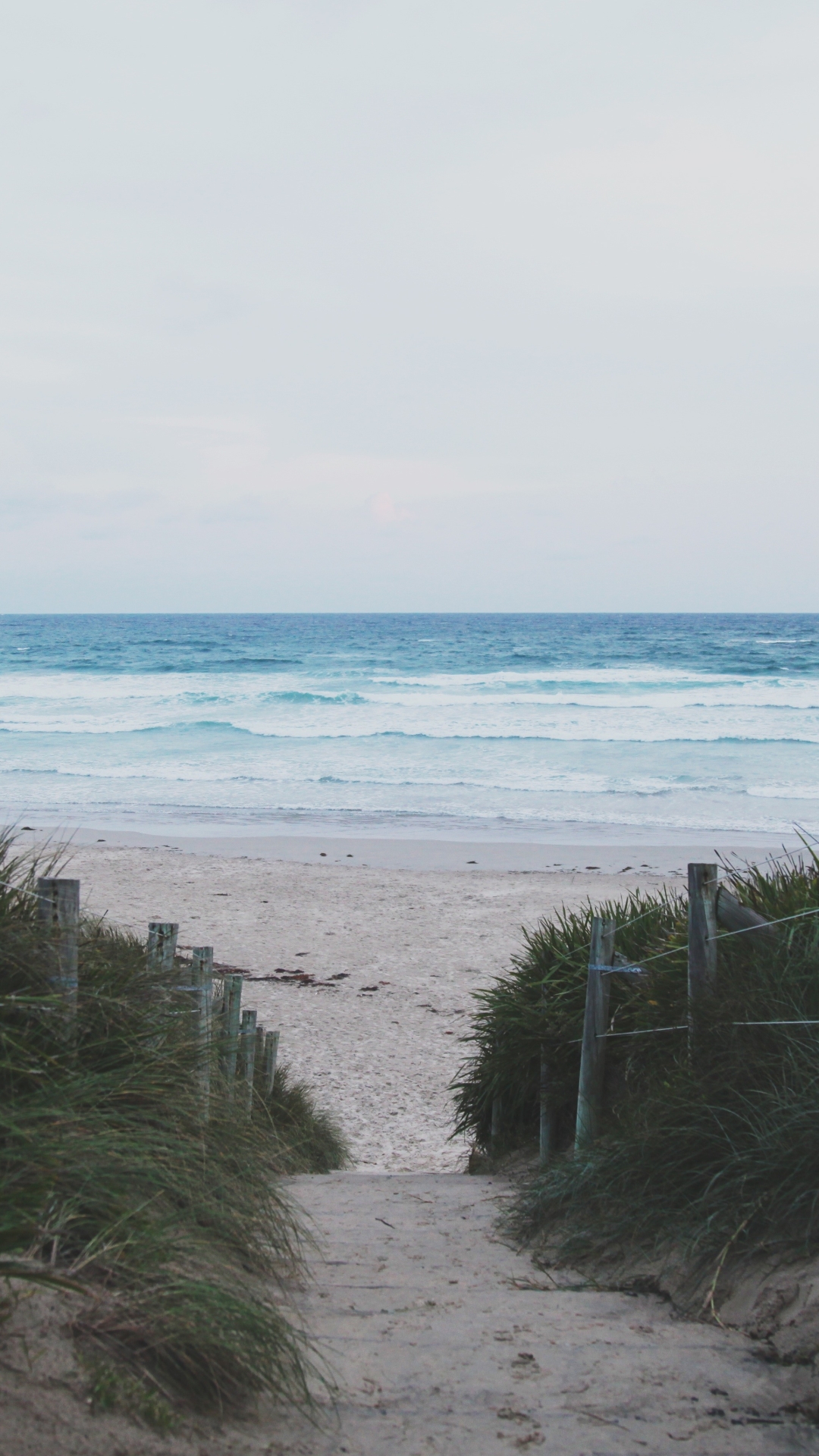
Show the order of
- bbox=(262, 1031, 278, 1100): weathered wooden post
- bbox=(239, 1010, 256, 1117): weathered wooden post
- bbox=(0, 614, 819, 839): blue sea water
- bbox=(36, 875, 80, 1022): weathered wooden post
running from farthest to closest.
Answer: bbox=(0, 614, 819, 839): blue sea water < bbox=(262, 1031, 278, 1100): weathered wooden post < bbox=(239, 1010, 256, 1117): weathered wooden post < bbox=(36, 875, 80, 1022): weathered wooden post

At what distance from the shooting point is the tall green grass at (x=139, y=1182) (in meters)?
2.15

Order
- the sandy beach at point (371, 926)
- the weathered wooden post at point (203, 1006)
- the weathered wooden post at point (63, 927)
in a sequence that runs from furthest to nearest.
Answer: the sandy beach at point (371, 926)
the weathered wooden post at point (203, 1006)
the weathered wooden post at point (63, 927)

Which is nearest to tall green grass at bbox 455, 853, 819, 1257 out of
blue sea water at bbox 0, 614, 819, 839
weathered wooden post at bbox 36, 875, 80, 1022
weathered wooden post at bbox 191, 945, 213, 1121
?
weathered wooden post at bbox 191, 945, 213, 1121

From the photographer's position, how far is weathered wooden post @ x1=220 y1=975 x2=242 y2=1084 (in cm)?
458

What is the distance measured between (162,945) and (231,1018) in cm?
89

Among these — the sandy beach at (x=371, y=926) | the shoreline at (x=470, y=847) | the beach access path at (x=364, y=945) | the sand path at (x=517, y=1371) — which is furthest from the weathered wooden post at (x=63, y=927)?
the shoreline at (x=470, y=847)

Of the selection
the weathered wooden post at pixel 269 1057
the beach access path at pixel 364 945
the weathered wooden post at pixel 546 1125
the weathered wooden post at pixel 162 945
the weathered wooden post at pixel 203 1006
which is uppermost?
the weathered wooden post at pixel 162 945

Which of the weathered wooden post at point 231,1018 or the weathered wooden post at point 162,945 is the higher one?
the weathered wooden post at point 162,945

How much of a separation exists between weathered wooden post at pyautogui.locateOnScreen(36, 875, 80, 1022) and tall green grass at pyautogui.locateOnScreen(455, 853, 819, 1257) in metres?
1.89

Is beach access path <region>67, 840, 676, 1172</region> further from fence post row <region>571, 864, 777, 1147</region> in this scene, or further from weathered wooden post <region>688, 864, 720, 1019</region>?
weathered wooden post <region>688, 864, 720, 1019</region>

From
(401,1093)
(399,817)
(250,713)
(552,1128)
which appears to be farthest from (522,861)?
(250,713)

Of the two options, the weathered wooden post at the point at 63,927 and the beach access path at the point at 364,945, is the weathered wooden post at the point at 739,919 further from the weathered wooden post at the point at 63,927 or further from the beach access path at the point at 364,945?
the beach access path at the point at 364,945

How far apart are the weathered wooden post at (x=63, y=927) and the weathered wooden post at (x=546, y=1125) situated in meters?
2.26

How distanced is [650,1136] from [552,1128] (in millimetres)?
1355
